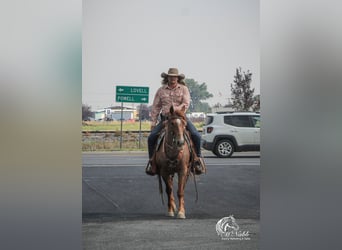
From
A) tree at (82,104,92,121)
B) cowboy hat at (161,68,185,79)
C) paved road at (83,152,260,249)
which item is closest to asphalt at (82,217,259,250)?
paved road at (83,152,260,249)

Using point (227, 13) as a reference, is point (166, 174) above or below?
below

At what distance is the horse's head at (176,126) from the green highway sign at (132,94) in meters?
0.30

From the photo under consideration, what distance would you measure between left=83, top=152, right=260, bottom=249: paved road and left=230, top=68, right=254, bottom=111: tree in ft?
1.61

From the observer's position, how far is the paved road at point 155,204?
18.3 ft

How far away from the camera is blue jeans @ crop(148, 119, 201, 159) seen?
571 centimetres

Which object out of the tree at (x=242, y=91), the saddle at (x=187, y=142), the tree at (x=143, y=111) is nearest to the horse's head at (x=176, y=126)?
the saddle at (x=187, y=142)

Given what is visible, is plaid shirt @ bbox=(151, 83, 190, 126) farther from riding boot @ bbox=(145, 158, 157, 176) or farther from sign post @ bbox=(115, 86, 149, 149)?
riding boot @ bbox=(145, 158, 157, 176)

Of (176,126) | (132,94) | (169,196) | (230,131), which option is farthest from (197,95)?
(169,196)
